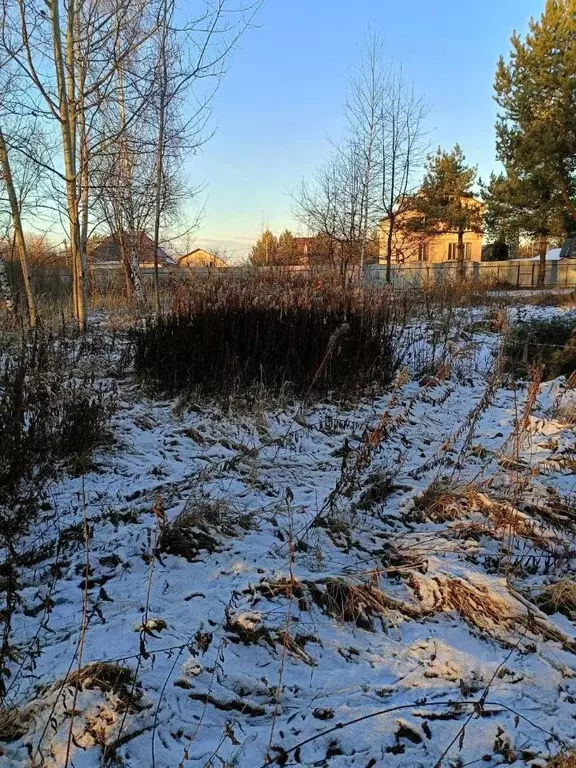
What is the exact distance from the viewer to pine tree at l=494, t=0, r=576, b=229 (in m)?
20.4

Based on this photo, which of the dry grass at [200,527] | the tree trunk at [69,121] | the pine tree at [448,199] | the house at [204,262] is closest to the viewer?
the dry grass at [200,527]

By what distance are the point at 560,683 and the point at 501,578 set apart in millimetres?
523

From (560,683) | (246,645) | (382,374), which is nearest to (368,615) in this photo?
(246,645)

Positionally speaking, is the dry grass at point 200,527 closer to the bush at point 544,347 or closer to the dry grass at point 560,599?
the dry grass at point 560,599

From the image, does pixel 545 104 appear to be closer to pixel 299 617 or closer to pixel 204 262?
pixel 204 262

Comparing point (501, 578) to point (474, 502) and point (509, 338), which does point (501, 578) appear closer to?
point (474, 502)

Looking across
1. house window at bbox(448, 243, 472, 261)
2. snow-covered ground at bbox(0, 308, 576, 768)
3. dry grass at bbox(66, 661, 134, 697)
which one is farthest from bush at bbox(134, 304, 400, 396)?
house window at bbox(448, 243, 472, 261)

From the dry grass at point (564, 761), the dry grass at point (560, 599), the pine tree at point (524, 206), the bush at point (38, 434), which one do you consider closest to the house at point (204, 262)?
the bush at point (38, 434)

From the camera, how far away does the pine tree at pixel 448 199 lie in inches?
1109

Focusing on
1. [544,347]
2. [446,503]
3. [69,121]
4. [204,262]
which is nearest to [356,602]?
[446,503]

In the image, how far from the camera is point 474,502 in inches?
113

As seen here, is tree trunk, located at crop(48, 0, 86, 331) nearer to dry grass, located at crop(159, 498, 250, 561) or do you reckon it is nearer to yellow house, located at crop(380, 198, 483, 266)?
dry grass, located at crop(159, 498, 250, 561)

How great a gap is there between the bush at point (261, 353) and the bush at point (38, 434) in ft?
3.02

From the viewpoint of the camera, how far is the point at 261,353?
5254 millimetres
